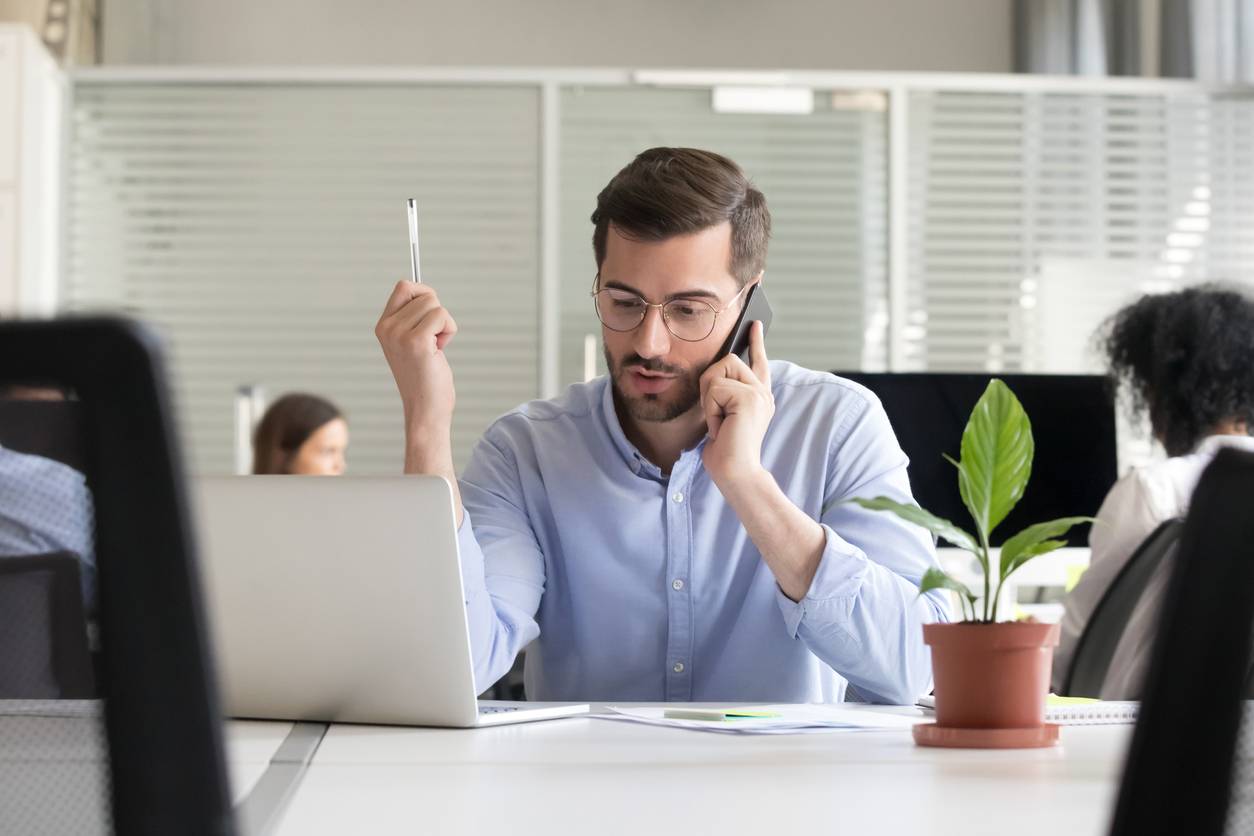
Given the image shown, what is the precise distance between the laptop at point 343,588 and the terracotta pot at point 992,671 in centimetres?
40

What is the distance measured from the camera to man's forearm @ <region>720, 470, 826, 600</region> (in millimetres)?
1616

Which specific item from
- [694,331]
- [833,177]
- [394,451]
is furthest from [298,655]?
[833,177]

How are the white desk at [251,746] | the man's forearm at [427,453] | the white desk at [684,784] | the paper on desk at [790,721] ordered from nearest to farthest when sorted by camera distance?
the white desk at [684,784] → the white desk at [251,746] → the paper on desk at [790,721] → the man's forearm at [427,453]

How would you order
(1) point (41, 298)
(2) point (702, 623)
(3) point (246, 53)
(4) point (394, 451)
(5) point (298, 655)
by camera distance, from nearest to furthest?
(5) point (298, 655), (2) point (702, 623), (1) point (41, 298), (4) point (394, 451), (3) point (246, 53)

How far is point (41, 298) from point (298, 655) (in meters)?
3.41

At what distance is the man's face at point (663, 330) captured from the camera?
1932mm

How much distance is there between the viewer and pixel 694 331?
1958 mm

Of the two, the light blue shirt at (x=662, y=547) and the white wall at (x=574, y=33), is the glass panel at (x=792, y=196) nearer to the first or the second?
the white wall at (x=574, y=33)

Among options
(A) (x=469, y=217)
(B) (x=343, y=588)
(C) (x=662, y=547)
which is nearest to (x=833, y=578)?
(C) (x=662, y=547)

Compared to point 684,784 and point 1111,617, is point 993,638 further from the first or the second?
point 1111,617

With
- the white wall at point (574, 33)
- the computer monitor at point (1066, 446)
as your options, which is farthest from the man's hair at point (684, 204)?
the white wall at point (574, 33)

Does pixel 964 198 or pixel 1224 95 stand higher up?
pixel 1224 95

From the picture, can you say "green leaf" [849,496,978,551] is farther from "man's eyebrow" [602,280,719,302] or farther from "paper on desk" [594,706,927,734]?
"man's eyebrow" [602,280,719,302]

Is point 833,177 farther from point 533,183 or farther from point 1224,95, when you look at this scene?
point 1224,95
